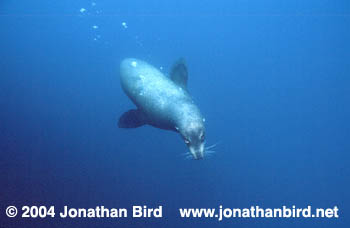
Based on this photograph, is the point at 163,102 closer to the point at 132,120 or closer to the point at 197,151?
the point at 132,120

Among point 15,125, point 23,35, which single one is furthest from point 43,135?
point 23,35

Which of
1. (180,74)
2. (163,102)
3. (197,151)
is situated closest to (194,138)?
(197,151)

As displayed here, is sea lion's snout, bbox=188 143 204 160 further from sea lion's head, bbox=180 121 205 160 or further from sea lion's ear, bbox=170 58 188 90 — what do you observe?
sea lion's ear, bbox=170 58 188 90

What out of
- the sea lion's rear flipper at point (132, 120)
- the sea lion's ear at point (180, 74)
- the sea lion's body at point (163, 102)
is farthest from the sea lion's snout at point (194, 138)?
the sea lion's rear flipper at point (132, 120)

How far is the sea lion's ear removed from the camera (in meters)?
5.27

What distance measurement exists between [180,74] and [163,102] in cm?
66

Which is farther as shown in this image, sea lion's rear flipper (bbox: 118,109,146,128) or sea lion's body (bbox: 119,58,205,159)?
sea lion's rear flipper (bbox: 118,109,146,128)

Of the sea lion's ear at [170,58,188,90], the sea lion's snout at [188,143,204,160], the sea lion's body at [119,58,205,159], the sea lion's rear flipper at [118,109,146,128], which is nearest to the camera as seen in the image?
the sea lion's snout at [188,143,204,160]

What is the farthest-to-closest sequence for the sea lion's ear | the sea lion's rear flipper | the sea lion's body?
the sea lion's rear flipper
the sea lion's ear
the sea lion's body

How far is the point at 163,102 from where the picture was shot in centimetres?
487

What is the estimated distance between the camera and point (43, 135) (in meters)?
9.14

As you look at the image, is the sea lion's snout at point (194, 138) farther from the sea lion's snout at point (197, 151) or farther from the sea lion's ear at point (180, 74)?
the sea lion's ear at point (180, 74)

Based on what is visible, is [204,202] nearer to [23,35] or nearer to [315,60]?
[315,60]

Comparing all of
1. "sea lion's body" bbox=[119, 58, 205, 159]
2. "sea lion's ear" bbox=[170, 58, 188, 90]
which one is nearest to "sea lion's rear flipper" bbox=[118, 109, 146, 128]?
"sea lion's body" bbox=[119, 58, 205, 159]
